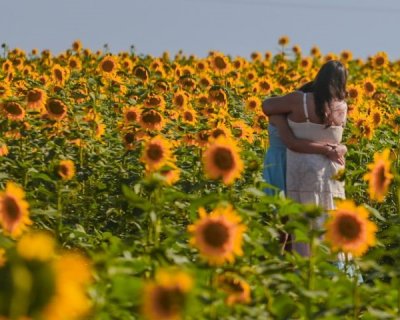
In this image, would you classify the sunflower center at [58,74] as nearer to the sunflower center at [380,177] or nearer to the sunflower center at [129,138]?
the sunflower center at [129,138]

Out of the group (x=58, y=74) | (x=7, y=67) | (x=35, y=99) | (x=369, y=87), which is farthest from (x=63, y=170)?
(x=369, y=87)

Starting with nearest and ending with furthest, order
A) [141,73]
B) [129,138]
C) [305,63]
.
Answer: [129,138] → [141,73] → [305,63]

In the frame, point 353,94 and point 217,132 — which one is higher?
point 353,94

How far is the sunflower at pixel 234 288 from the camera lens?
3.50 metres

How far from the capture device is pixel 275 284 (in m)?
3.85

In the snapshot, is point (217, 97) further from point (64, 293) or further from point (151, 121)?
point (64, 293)

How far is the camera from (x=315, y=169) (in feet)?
20.6

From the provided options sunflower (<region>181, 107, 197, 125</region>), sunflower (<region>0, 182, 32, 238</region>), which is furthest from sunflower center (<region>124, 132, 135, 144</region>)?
sunflower (<region>0, 182, 32, 238</region>)

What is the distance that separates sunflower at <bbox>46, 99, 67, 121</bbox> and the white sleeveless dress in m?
1.63

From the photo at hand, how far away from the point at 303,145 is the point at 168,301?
12.0ft

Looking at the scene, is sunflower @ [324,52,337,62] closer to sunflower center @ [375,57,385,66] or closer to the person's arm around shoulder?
sunflower center @ [375,57,385,66]

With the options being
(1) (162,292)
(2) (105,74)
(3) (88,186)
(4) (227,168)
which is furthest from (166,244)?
(2) (105,74)

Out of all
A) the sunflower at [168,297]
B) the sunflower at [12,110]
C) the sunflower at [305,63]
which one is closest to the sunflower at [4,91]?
the sunflower at [12,110]

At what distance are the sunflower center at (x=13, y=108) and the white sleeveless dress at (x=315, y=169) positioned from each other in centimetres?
180
